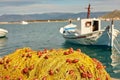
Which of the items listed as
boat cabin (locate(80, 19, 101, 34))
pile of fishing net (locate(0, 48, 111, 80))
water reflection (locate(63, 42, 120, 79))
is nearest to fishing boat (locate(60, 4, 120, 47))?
boat cabin (locate(80, 19, 101, 34))

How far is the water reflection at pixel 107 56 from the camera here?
1164 inches

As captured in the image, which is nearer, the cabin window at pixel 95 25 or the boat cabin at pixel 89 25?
the boat cabin at pixel 89 25

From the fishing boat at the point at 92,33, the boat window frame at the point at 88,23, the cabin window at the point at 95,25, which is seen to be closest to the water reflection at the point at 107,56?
the fishing boat at the point at 92,33

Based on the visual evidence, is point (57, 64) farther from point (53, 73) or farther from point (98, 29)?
point (98, 29)

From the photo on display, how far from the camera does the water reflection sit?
2957 centimetres

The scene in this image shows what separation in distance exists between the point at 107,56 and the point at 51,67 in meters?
32.7

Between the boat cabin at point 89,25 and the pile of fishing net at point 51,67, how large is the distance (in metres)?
39.1

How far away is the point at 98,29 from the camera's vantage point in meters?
48.4

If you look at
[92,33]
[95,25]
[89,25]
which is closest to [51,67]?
[92,33]

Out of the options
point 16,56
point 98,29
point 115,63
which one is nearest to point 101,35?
point 98,29

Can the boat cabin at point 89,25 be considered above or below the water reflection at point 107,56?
above

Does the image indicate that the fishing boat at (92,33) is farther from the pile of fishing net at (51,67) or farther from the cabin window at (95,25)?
the pile of fishing net at (51,67)

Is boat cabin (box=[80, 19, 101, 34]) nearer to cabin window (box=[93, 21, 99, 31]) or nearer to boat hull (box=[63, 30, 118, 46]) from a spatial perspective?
cabin window (box=[93, 21, 99, 31])

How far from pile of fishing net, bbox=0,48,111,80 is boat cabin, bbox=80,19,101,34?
3912cm
